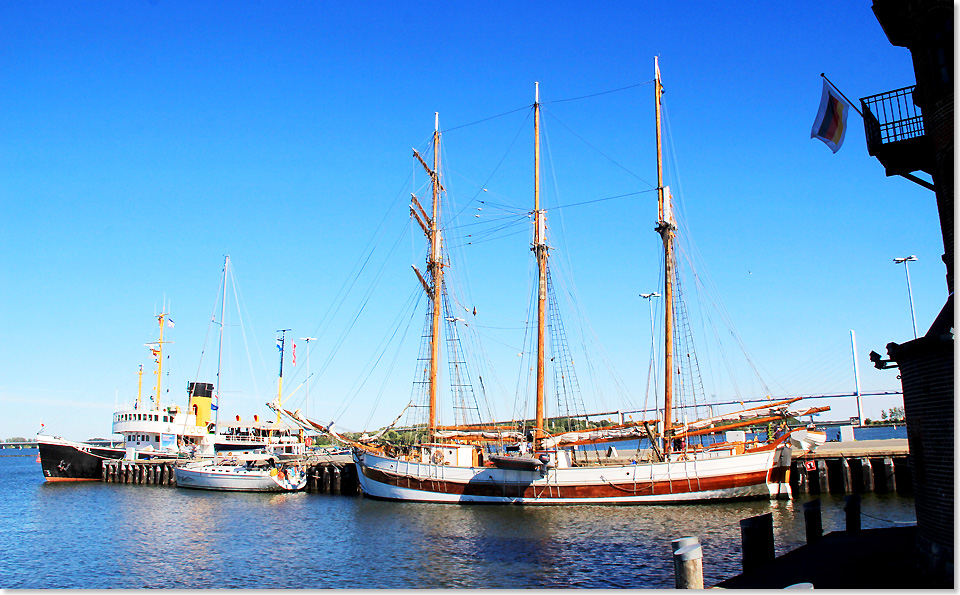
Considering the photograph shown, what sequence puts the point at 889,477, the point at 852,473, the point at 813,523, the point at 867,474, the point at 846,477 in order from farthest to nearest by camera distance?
the point at 846,477
the point at 852,473
the point at 867,474
the point at 889,477
the point at 813,523

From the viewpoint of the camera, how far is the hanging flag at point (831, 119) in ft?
56.9

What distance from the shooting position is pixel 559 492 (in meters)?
42.2

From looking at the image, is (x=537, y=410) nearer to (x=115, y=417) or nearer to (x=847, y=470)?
(x=847, y=470)

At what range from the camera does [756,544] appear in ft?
56.3

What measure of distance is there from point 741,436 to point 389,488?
24.8 metres

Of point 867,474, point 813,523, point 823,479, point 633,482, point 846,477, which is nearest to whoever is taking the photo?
point 813,523

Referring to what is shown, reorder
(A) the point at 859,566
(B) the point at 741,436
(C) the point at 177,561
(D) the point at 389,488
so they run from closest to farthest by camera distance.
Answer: (A) the point at 859,566
(C) the point at 177,561
(B) the point at 741,436
(D) the point at 389,488

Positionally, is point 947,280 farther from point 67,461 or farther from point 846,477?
point 67,461

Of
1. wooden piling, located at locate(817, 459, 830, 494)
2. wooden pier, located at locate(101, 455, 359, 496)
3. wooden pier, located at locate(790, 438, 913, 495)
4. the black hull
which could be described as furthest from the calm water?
the black hull

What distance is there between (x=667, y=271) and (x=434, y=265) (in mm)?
18274

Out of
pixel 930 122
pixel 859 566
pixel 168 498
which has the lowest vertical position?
pixel 168 498

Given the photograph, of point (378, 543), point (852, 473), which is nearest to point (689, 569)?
point (378, 543)

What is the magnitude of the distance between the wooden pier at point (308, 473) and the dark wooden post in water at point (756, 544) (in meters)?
44.9

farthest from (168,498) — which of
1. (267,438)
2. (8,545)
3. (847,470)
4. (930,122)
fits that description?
(930,122)
